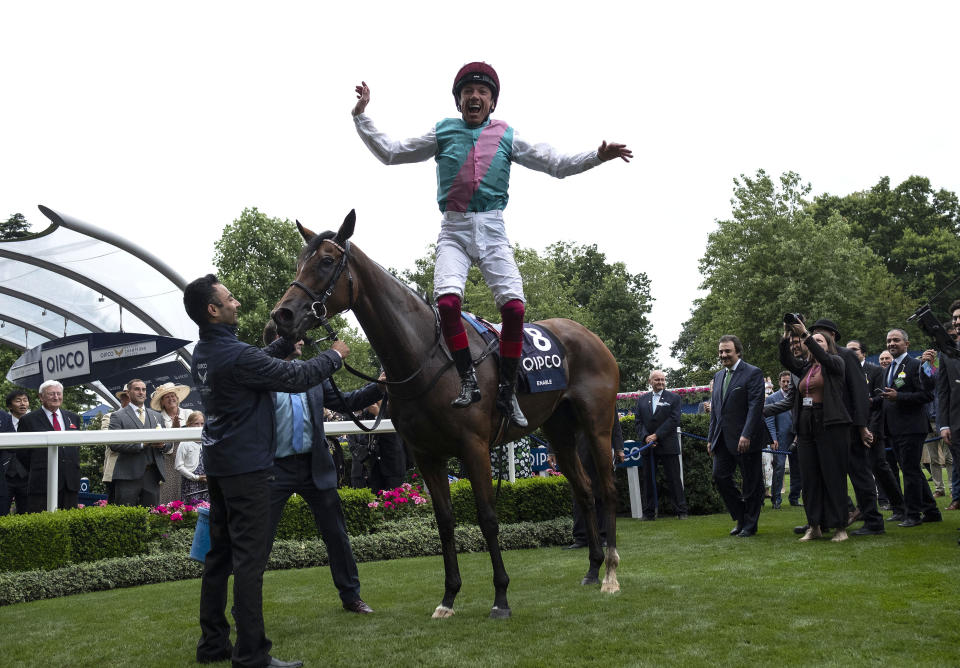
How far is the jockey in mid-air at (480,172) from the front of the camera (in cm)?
543

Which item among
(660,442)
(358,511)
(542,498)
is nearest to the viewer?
(358,511)

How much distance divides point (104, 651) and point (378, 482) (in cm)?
580

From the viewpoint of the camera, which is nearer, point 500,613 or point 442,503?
point 500,613

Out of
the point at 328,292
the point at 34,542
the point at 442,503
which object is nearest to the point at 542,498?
the point at 442,503

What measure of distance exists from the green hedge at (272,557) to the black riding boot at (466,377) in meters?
3.69

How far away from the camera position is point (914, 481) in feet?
29.0

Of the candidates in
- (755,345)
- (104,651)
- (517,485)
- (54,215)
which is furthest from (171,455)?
(755,345)

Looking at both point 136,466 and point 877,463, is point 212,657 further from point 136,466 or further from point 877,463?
point 877,463

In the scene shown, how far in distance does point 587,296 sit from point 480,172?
5067cm

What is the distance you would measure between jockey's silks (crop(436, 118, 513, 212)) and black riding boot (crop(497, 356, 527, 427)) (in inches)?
40.7

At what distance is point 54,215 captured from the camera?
1638cm

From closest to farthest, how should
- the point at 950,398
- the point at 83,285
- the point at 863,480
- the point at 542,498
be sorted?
the point at 950,398
the point at 863,480
the point at 542,498
the point at 83,285

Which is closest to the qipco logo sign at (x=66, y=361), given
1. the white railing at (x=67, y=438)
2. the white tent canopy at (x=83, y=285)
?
the white tent canopy at (x=83, y=285)

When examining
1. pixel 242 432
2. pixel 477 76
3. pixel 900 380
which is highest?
pixel 477 76
